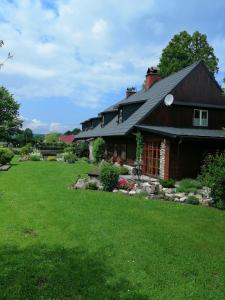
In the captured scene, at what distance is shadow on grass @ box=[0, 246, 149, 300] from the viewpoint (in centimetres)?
605

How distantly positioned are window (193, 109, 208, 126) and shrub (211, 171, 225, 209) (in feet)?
35.9

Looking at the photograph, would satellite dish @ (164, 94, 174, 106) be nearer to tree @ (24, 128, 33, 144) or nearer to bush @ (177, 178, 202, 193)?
bush @ (177, 178, 202, 193)

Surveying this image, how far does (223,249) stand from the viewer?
28.7ft

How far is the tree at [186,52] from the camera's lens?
42906mm

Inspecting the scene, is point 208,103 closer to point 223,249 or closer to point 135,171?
point 135,171

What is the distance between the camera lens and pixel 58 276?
264 inches

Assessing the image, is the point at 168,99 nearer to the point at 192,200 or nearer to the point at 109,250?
the point at 192,200

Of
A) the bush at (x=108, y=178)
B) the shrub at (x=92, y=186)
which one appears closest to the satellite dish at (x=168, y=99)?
the bush at (x=108, y=178)

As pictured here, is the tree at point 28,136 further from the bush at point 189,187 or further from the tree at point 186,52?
the bush at point 189,187

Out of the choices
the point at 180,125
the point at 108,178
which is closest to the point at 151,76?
the point at 180,125

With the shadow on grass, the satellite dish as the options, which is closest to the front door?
the satellite dish

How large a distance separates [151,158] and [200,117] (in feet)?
17.0

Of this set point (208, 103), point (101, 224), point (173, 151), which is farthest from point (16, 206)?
point (208, 103)

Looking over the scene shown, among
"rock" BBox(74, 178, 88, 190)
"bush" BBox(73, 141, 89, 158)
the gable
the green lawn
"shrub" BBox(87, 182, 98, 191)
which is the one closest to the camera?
the green lawn
